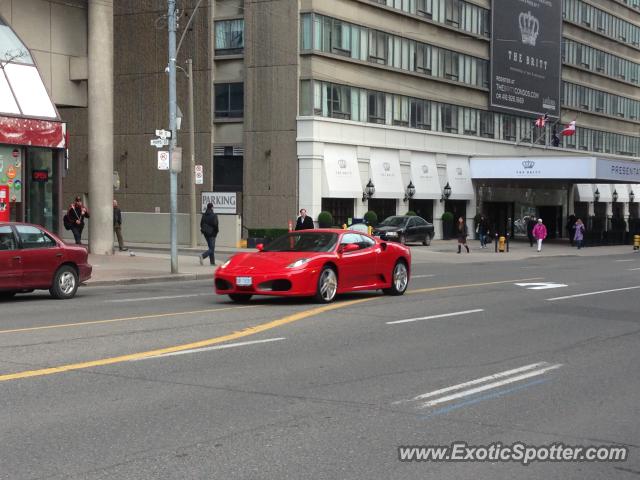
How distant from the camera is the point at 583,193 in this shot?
70.6 m

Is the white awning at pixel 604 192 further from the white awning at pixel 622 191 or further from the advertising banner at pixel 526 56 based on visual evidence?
the advertising banner at pixel 526 56

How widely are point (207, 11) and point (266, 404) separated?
140 ft

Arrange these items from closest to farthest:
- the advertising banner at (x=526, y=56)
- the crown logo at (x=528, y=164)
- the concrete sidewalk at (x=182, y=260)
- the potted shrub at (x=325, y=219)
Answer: the concrete sidewalk at (x=182, y=260) < the potted shrub at (x=325, y=219) < the crown logo at (x=528, y=164) < the advertising banner at (x=526, y=56)

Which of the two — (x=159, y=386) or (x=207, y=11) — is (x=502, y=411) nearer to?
(x=159, y=386)

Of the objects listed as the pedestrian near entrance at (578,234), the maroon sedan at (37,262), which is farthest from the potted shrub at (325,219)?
the maroon sedan at (37,262)

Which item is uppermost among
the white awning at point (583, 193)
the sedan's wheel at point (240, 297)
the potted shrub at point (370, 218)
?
the white awning at point (583, 193)

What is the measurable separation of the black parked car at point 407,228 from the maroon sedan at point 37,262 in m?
25.6

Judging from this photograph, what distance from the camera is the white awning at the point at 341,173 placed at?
4631 centimetres

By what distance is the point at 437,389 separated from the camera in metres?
8.84

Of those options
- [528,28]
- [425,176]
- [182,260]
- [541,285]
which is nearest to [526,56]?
[528,28]

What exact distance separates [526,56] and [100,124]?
129ft

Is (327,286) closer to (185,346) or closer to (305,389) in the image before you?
(185,346)

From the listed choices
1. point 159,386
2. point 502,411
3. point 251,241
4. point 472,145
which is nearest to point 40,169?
point 251,241

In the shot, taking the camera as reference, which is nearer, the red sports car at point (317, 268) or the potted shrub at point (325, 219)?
the red sports car at point (317, 268)
